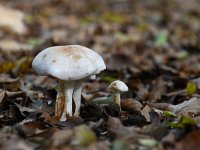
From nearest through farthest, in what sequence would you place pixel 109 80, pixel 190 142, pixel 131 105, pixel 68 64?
pixel 190 142, pixel 68 64, pixel 131 105, pixel 109 80

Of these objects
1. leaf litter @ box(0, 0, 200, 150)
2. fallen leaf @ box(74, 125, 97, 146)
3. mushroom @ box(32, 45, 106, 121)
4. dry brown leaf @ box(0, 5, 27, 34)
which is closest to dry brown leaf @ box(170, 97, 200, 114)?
leaf litter @ box(0, 0, 200, 150)

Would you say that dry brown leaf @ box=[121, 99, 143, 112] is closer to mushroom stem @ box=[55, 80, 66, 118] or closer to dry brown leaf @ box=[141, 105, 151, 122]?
dry brown leaf @ box=[141, 105, 151, 122]

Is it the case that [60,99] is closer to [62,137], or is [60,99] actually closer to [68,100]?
[68,100]

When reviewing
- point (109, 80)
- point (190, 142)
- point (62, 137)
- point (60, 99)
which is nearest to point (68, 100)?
point (60, 99)

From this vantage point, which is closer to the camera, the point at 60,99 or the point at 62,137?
the point at 62,137

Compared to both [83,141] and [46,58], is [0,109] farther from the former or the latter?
[83,141]
